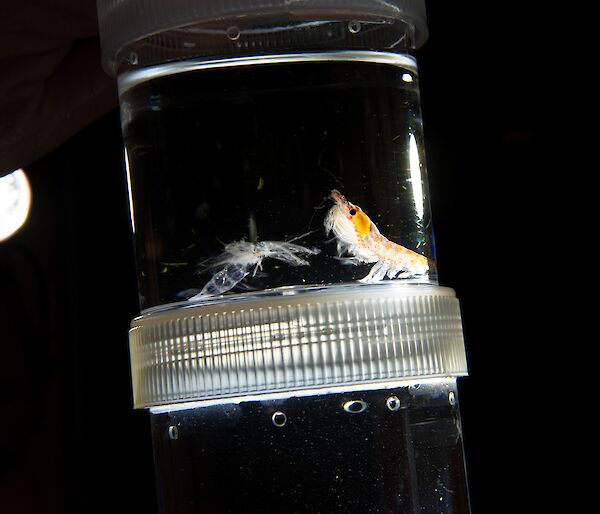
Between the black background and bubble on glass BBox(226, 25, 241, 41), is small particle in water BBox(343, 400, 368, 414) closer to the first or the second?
bubble on glass BBox(226, 25, 241, 41)

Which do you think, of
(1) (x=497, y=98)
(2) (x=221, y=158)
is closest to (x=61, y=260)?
(1) (x=497, y=98)

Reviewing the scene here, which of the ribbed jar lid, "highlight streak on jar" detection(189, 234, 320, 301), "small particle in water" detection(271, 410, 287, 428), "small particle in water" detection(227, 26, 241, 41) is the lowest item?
"small particle in water" detection(271, 410, 287, 428)

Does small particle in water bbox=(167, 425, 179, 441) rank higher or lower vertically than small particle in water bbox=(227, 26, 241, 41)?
lower

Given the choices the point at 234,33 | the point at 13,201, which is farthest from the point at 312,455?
the point at 13,201

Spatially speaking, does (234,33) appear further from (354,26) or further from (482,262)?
(482,262)

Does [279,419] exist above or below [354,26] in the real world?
below

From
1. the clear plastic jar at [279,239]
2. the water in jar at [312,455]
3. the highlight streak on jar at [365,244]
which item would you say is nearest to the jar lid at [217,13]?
the clear plastic jar at [279,239]

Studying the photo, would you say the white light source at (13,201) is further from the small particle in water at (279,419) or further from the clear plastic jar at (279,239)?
the small particle in water at (279,419)

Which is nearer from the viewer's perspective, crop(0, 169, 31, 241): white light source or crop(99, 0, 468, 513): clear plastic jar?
crop(99, 0, 468, 513): clear plastic jar

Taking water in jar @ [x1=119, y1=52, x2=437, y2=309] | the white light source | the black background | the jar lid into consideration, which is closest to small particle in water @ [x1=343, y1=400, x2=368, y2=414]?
water in jar @ [x1=119, y1=52, x2=437, y2=309]
